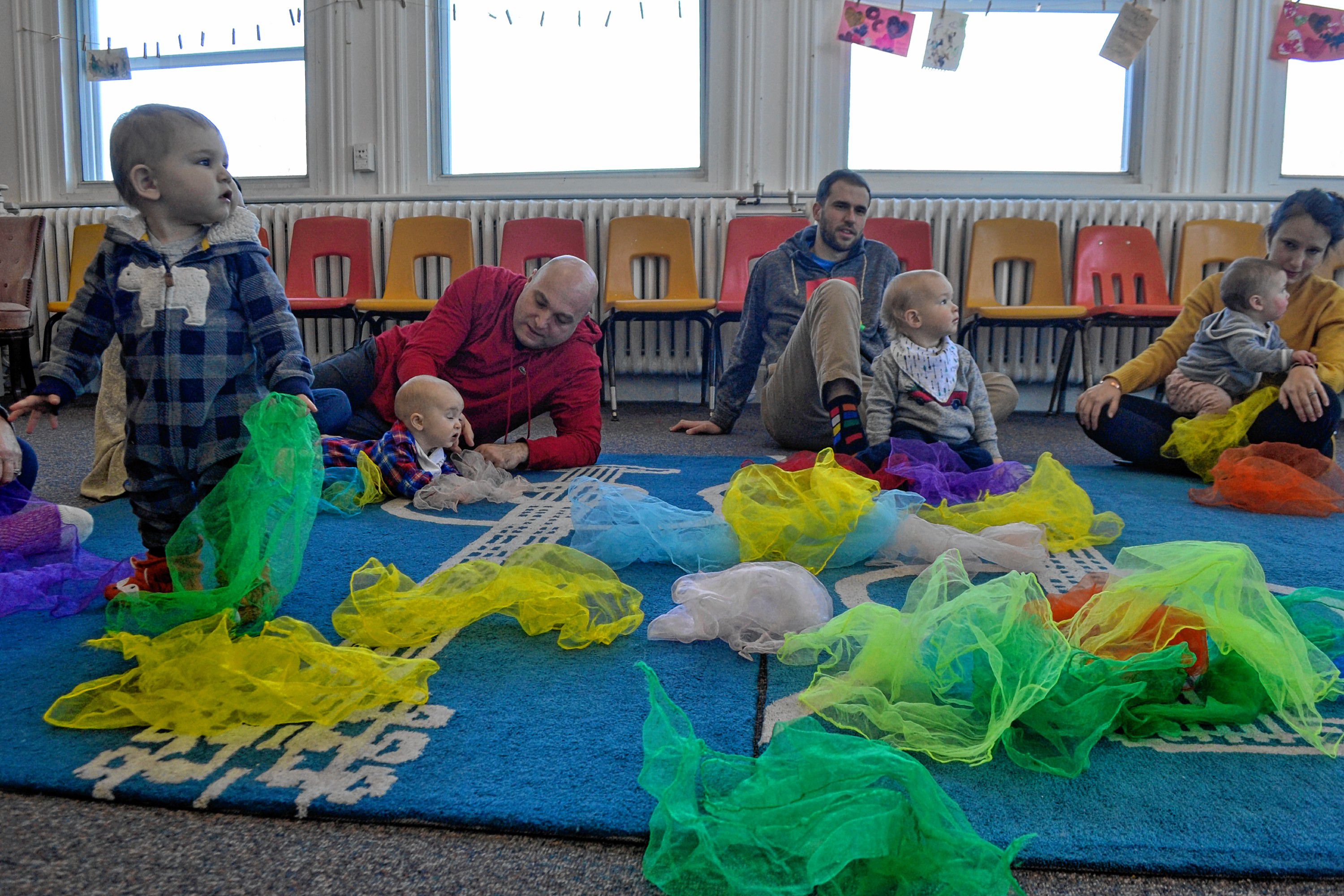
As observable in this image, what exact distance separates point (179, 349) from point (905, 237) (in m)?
3.85

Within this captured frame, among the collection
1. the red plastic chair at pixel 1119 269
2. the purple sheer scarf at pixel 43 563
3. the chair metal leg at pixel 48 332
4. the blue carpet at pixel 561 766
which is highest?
the red plastic chair at pixel 1119 269

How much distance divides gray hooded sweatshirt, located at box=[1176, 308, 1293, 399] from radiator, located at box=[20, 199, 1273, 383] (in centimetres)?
199

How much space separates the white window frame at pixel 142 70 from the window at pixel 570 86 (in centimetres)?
85

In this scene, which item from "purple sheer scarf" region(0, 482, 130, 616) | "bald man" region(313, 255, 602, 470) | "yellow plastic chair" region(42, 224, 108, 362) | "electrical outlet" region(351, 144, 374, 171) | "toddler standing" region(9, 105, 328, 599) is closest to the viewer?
"toddler standing" region(9, 105, 328, 599)

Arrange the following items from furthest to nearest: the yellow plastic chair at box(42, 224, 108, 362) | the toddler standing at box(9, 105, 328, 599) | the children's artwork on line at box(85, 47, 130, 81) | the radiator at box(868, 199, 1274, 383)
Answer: the children's artwork on line at box(85, 47, 130, 81), the yellow plastic chair at box(42, 224, 108, 362), the radiator at box(868, 199, 1274, 383), the toddler standing at box(9, 105, 328, 599)

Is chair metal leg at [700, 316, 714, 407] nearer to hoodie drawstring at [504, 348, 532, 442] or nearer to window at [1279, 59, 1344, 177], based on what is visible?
hoodie drawstring at [504, 348, 532, 442]

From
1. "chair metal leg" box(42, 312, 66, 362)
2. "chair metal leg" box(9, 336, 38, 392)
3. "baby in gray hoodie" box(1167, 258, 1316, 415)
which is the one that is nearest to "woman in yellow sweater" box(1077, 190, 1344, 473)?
"baby in gray hoodie" box(1167, 258, 1316, 415)

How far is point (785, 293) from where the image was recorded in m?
3.37

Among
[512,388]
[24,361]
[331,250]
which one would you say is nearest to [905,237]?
[512,388]

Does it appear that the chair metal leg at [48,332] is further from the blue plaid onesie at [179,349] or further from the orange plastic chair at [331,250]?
the blue plaid onesie at [179,349]

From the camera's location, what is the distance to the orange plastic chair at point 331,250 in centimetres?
493

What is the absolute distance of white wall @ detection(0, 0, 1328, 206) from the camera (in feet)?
15.9

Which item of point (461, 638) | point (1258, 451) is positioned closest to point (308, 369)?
point (461, 638)

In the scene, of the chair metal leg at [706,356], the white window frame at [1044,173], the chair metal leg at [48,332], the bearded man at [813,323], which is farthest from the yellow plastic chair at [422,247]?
the white window frame at [1044,173]
